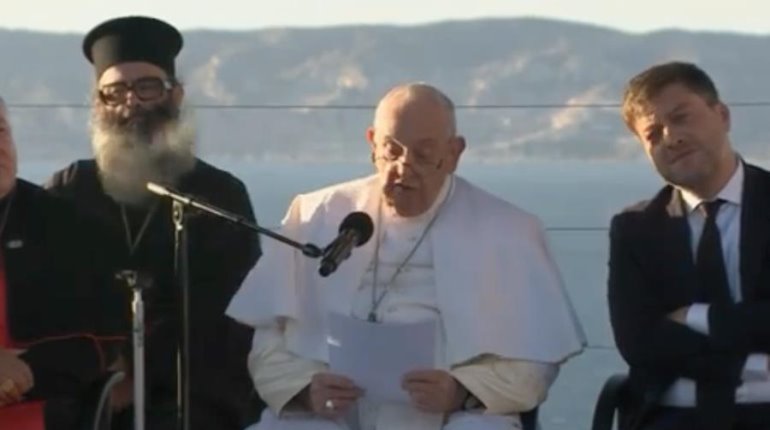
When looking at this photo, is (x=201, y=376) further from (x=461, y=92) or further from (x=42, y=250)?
(x=461, y=92)

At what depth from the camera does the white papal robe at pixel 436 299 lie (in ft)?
23.2

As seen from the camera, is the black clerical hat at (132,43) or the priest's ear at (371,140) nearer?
the priest's ear at (371,140)

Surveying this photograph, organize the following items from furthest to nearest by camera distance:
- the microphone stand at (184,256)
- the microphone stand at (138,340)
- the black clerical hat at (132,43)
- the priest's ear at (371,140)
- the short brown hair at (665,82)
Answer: the black clerical hat at (132,43), the priest's ear at (371,140), the short brown hair at (665,82), the microphone stand at (138,340), the microphone stand at (184,256)

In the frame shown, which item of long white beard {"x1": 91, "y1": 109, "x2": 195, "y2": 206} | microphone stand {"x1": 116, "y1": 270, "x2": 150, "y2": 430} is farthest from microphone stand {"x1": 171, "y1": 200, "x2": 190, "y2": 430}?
long white beard {"x1": 91, "y1": 109, "x2": 195, "y2": 206}

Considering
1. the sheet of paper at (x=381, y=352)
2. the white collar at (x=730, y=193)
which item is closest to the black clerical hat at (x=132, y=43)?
the sheet of paper at (x=381, y=352)

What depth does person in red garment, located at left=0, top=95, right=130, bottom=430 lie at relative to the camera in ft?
22.6

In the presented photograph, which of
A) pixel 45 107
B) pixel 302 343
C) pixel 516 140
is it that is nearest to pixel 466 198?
pixel 302 343

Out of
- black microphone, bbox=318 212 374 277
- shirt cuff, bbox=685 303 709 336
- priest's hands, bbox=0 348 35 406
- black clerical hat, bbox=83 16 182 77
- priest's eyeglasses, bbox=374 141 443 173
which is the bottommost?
priest's hands, bbox=0 348 35 406

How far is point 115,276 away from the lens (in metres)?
7.12

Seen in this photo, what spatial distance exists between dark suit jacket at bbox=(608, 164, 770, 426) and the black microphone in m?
0.76

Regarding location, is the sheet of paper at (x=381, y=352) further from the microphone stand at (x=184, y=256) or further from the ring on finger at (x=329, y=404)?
the microphone stand at (x=184, y=256)

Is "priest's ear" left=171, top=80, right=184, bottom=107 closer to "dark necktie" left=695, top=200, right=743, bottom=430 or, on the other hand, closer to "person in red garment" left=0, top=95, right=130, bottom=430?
"person in red garment" left=0, top=95, right=130, bottom=430

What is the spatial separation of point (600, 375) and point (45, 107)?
2288 mm

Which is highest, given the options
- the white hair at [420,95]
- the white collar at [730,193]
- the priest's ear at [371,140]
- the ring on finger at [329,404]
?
the white hair at [420,95]
